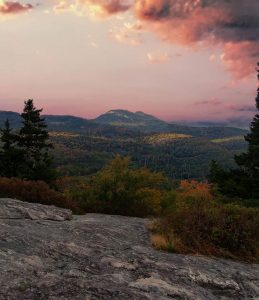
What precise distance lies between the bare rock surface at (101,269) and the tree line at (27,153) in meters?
32.8

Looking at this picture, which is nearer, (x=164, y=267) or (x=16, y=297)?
(x=16, y=297)

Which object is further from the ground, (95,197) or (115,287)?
(115,287)

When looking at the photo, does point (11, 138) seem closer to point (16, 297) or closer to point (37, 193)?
point (37, 193)

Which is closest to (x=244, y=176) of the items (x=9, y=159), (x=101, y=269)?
(x=9, y=159)

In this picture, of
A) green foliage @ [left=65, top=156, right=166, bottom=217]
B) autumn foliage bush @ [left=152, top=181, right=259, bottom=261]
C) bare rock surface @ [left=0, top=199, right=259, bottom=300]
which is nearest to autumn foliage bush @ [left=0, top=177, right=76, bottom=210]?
bare rock surface @ [left=0, top=199, right=259, bottom=300]

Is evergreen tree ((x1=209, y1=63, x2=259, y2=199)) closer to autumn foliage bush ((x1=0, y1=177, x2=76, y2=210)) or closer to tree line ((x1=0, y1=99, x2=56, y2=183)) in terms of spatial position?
tree line ((x1=0, y1=99, x2=56, y2=183))

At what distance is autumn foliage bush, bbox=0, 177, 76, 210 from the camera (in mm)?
18641

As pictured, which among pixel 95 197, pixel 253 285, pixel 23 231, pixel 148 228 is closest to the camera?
pixel 253 285

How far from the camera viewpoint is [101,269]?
9.73 meters

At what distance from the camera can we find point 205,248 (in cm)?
1239

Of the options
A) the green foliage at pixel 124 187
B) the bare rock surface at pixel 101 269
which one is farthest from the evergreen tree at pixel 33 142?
the bare rock surface at pixel 101 269

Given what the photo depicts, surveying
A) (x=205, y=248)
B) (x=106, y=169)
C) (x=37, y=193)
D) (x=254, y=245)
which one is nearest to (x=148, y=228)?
(x=205, y=248)

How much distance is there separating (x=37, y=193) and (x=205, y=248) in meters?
9.80

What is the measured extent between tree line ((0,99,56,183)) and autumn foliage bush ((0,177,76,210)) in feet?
86.1
